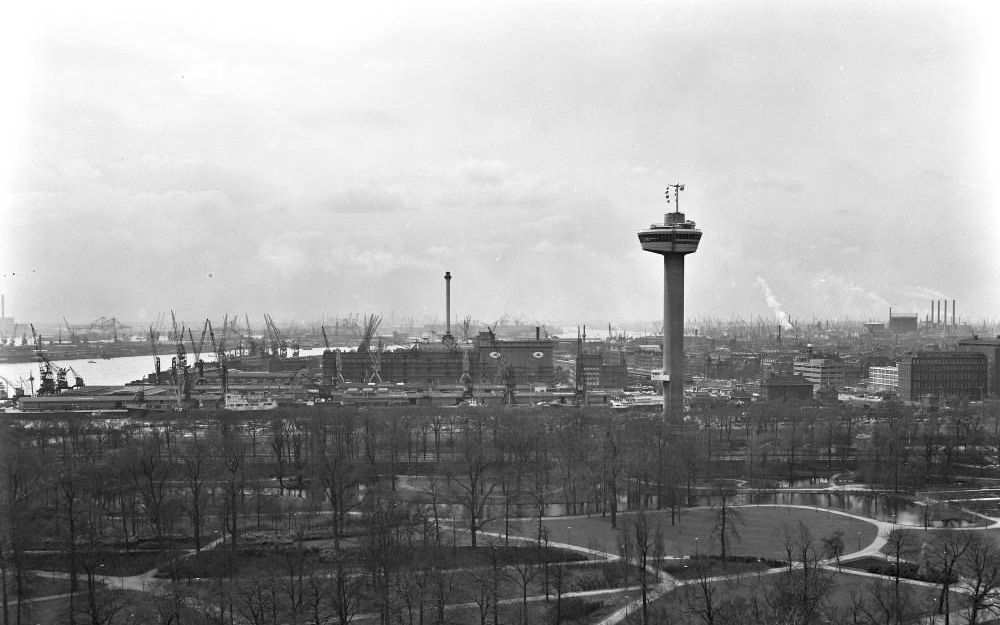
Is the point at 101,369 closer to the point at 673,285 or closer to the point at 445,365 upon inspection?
the point at 445,365

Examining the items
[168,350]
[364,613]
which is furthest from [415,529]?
[168,350]

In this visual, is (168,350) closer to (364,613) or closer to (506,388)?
(506,388)

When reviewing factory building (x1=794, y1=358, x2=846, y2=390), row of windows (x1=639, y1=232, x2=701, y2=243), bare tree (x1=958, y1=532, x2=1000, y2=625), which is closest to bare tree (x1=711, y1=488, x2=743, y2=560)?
bare tree (x1=958, y1=532, x2=1000, y2=625)

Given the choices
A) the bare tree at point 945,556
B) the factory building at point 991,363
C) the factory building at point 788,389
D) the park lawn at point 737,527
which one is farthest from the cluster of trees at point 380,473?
the factory building at point 991,363

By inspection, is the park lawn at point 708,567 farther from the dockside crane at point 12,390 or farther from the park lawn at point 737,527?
the dockside crane at point 12,390

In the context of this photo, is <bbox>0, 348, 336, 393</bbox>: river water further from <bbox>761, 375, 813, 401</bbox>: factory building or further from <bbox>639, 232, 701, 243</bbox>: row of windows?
<bbox>761, 375, 813, 401</bbox>: factory building

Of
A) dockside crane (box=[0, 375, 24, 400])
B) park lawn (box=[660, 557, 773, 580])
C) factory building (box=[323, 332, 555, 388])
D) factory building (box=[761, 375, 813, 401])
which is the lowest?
park lawn (box=[660, 557, 773, 580])

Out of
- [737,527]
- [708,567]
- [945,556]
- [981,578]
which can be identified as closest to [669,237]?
[737,527]
